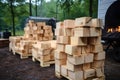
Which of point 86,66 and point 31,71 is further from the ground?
point 86,66

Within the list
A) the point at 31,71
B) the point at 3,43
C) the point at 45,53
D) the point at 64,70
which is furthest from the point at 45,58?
the point at 3,43

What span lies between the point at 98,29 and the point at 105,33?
3.40 meters

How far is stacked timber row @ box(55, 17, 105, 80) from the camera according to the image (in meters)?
4.22

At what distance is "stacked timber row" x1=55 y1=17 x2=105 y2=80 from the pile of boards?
1639 millimetres

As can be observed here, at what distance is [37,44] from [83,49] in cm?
313

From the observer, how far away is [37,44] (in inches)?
280

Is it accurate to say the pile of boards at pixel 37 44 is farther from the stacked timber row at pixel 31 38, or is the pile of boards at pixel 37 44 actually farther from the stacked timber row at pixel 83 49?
the stacked timber row at pixel 83 49

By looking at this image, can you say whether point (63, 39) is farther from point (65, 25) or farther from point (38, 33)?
point (38, 33)

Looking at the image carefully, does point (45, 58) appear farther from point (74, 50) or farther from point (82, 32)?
point (82, 32)

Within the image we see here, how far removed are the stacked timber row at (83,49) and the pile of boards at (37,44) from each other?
164 cm

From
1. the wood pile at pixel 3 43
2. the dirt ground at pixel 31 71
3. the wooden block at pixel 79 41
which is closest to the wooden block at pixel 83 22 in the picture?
the wooden block at pixel 79 41

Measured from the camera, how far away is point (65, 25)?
483 cm

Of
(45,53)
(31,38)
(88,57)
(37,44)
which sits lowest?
(45,53)

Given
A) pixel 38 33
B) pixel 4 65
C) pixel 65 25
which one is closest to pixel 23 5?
pixel 38 33
